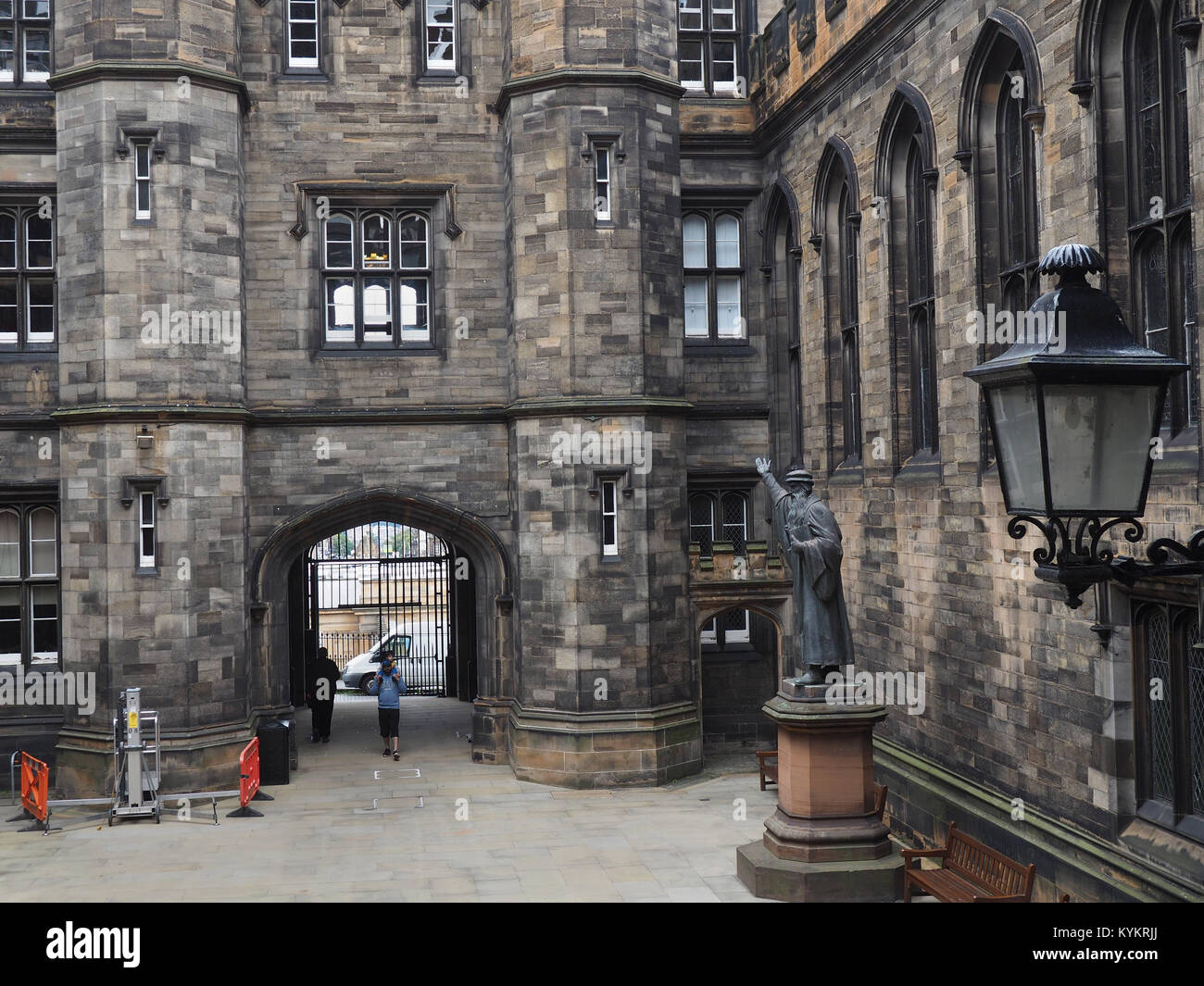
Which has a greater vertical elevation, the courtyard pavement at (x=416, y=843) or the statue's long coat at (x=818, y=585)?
the statue's long coat at (x=818, y=585)

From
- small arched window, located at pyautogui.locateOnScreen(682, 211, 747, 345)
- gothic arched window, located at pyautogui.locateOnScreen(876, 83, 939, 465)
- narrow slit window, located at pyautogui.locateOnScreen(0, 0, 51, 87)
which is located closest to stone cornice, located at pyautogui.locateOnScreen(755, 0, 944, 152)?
gothic arched window, located at pyautogui.locateOnScreen(876, 83, 939, 465)

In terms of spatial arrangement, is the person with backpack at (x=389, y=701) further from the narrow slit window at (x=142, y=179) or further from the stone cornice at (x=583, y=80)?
the stone cornice at (x=583, y=80)

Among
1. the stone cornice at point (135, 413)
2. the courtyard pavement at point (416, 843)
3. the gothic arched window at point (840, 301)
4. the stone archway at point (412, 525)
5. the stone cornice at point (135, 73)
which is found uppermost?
the stone cornice at point (135, 73)

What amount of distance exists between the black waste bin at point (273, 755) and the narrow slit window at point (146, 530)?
2.60m

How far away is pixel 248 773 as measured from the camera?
14.4 m

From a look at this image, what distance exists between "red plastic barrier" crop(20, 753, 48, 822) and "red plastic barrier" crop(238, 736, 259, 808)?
227 mm

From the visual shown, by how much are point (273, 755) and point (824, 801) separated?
Result: 8.37 metres

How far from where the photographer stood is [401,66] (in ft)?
56.2

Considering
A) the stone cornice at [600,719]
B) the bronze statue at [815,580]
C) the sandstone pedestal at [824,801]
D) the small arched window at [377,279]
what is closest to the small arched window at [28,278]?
the small arched window at [377,279]

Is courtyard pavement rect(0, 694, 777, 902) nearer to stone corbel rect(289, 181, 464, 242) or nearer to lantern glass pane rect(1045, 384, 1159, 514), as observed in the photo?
stone corbel rect(289, 181, 464, 242)

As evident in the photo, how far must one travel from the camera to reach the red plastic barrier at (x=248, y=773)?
14.2 metres

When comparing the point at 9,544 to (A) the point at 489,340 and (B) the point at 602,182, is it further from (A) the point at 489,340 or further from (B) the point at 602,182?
(B) the point at 602,182

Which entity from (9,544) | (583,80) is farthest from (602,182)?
(9,544)

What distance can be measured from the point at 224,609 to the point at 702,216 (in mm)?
8810
